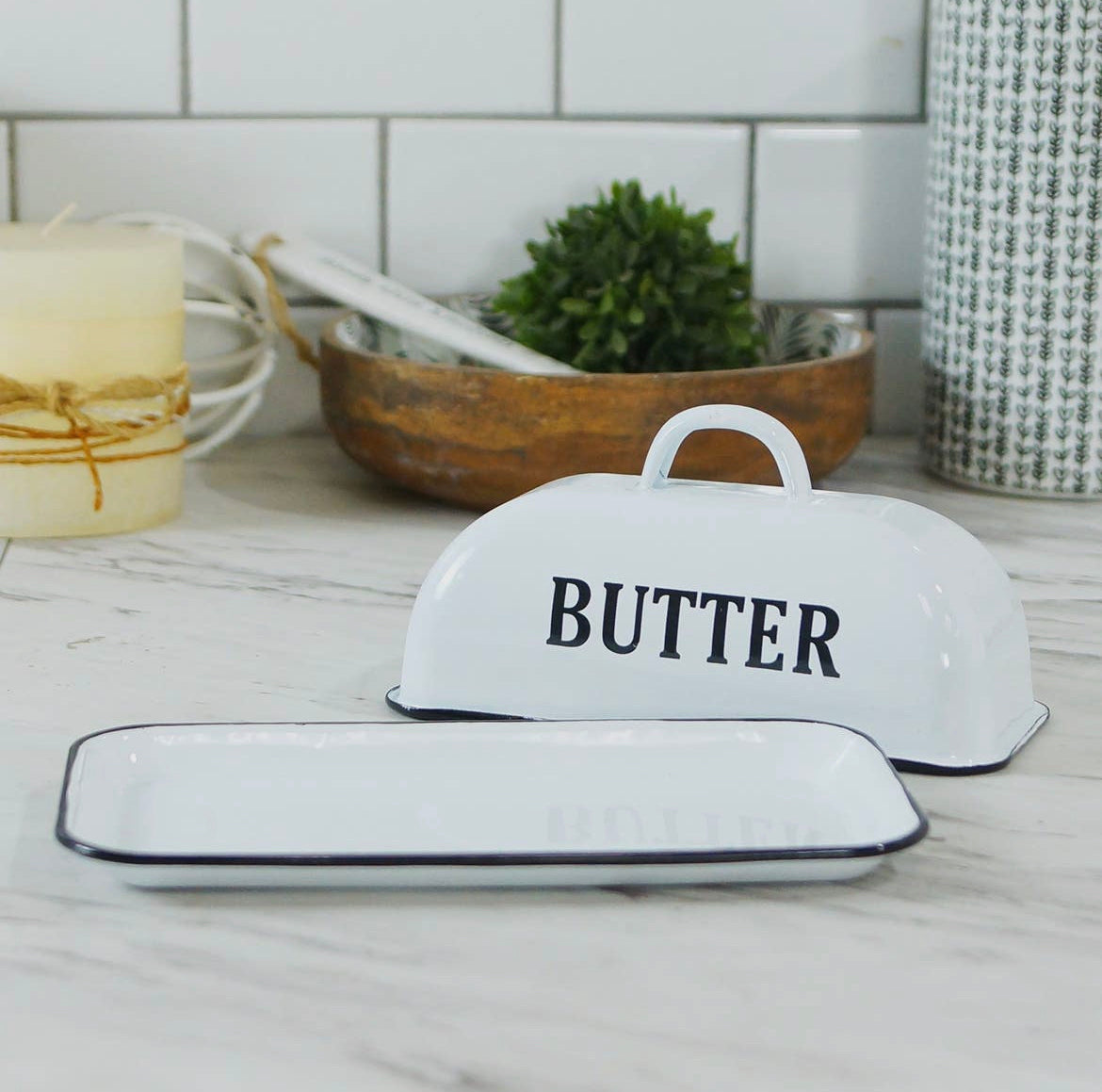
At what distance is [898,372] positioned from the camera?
3.24 feet

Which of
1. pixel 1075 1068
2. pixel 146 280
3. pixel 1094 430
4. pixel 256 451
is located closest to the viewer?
pixel 1075 1068

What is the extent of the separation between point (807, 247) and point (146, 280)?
0.43 meters

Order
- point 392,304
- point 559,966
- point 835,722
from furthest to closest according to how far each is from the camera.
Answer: point 392,304 < point 835,722 < point 559,966

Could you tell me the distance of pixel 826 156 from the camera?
37.1 inches

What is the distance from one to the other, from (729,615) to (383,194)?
20.8 inches

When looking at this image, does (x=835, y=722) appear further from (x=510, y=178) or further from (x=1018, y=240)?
(x=510, y=178)

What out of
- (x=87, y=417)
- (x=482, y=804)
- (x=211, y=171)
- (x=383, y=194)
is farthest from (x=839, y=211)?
(x=482, y=804)

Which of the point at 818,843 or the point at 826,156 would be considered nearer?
the point at 818,843

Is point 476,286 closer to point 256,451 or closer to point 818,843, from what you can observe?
point 256,451

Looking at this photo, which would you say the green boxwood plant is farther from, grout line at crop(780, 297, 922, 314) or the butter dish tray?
the butter dish tray

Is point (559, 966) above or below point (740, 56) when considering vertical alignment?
below

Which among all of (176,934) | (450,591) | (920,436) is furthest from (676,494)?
(920,436)

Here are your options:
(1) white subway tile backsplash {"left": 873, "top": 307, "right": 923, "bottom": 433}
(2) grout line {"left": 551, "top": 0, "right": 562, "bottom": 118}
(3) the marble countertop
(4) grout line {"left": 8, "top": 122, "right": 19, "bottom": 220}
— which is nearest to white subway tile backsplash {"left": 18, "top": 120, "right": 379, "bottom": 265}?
(4) grout line {"left": 8, "top": 122, "right": 19, "bottom": 220}

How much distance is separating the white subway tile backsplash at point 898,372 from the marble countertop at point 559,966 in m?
0.47
